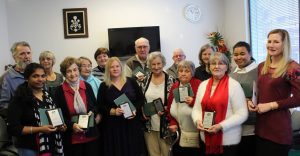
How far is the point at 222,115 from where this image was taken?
2.24 metres

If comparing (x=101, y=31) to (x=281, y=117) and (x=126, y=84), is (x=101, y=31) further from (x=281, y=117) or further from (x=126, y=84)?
(x=281, y=117)

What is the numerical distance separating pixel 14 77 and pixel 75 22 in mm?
3224

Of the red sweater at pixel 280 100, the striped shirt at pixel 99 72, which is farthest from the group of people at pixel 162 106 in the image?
the striped shirt at pixel 99 72

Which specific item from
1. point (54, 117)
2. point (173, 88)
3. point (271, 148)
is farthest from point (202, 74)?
point (54, 117)

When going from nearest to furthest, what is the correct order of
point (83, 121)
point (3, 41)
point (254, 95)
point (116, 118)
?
point (254, 95) < point (83, 121) < point (116, 118) < point (3, 41)

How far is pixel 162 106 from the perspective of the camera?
2.78 meters

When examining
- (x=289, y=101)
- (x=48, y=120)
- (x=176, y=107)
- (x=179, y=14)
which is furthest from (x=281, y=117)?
(x=179, y=14)

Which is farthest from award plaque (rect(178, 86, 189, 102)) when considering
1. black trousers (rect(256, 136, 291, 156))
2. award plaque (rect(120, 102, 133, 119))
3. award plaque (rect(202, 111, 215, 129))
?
black trousers (rect(256, 136, 291, 156))

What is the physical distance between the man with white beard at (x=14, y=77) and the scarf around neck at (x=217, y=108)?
1.83 meters

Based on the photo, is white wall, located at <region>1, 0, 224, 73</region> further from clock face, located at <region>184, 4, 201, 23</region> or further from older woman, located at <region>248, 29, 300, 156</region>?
older woman, located at <region>248, 29, 300, 156</region>

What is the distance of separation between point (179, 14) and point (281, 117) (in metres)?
4.42

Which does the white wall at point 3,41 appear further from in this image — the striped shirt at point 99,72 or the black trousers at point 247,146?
the black trousers at point 247,146

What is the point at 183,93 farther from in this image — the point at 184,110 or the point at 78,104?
the point at 78,104

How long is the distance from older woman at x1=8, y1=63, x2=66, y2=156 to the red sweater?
1.64 meters
